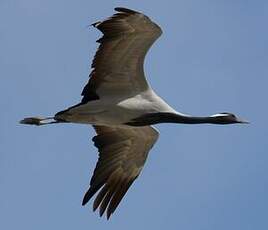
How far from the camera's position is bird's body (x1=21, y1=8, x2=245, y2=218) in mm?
22266

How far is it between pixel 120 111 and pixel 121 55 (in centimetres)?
126

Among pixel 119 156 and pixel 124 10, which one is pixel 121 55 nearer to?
pixel 124 10

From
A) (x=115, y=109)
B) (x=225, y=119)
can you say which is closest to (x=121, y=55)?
(x=115, y=109)

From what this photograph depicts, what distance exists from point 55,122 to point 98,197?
1.96m

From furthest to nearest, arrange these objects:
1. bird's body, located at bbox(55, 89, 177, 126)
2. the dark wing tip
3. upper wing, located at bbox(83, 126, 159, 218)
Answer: upper wing, located at bbox(83, 126, 159, 218), bird's body, located at bbox(55, 89, 177, 126), the dark wing tip

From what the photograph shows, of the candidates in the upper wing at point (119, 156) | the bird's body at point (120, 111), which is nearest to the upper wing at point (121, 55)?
the bird's body at point (120, 111)

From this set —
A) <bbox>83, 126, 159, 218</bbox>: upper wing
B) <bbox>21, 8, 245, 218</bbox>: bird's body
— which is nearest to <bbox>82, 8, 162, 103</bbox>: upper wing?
<bbox>21, 8, 245, 218</bbox>: bird's body

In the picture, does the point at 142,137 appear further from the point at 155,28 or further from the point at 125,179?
the point at 155,28

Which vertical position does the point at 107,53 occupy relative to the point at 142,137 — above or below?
above

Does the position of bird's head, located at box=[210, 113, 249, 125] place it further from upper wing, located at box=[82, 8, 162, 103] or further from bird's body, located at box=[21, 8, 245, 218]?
upper wing, located at box=[82, 8, 162, 103]

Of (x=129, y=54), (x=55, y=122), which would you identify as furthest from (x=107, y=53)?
(x=55, y=122)

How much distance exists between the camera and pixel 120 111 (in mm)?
23234

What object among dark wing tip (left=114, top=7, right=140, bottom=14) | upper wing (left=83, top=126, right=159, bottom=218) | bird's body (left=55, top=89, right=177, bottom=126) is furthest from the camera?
upper wing (left=83, top=126, right=159, bottom=218)

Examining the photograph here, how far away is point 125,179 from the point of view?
81.5ft
